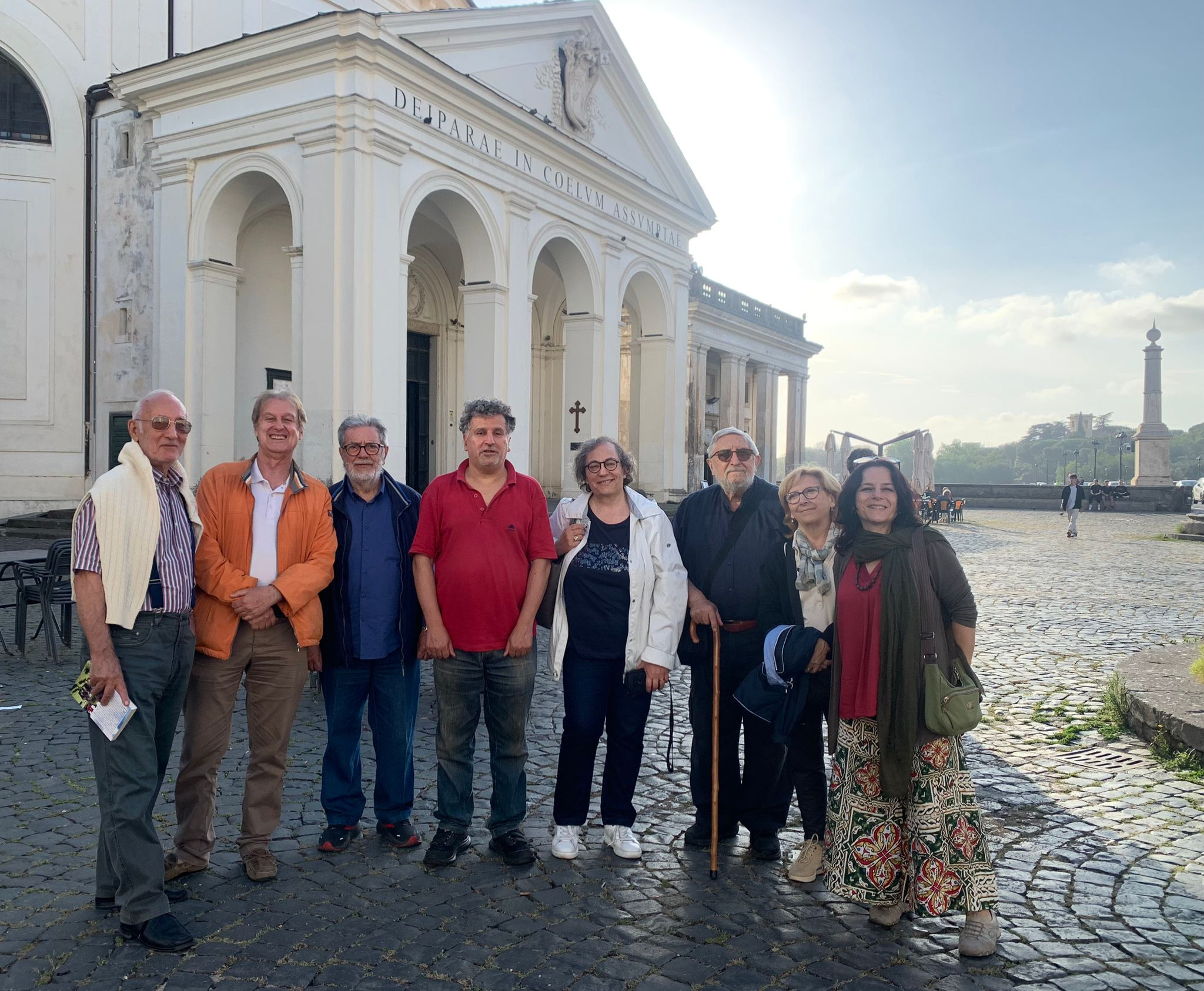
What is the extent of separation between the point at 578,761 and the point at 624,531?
1.04 meters

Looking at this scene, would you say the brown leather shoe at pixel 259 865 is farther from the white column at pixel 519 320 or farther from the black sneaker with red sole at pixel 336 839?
the white column at pixel 519 320

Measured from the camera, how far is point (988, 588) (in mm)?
12969

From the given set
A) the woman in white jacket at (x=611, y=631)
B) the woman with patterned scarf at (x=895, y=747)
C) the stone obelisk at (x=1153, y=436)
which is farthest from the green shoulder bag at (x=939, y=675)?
the stone obelisk at (x=1153, y=436)

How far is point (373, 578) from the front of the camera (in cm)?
403

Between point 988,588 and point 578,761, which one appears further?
point 988,588

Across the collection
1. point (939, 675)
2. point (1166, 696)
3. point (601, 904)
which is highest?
point (939, 675)

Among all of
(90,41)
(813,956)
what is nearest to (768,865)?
(813,956)

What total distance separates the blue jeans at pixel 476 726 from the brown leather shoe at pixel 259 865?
696mm

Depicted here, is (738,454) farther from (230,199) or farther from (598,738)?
(230,199)

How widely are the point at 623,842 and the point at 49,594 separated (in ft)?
19.4

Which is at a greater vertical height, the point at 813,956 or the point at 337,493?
the point at 337,493

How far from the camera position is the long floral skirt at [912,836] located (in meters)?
3.31

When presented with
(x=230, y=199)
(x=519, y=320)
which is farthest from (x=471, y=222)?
(x=230, y=199)

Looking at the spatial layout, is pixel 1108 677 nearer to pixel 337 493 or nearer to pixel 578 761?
pixel 578 761
